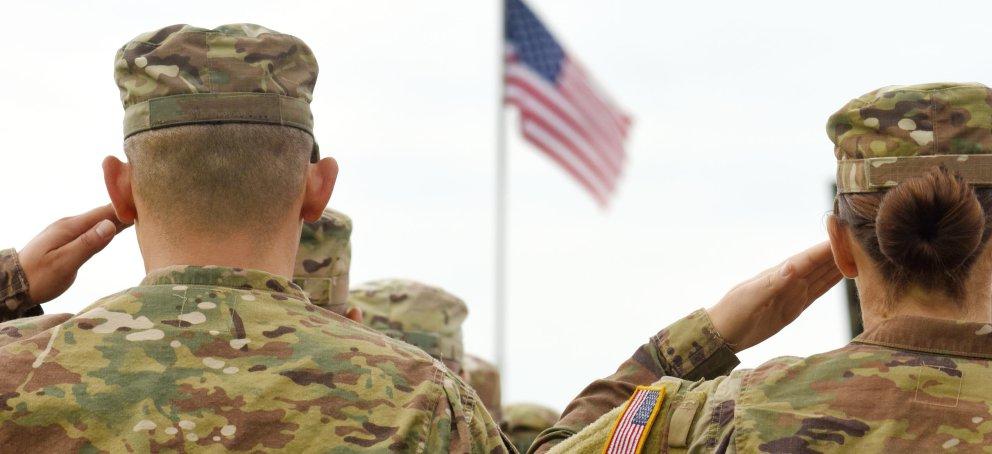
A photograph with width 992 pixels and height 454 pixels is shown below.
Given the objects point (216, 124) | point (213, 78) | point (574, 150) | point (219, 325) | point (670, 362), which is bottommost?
point (574, 150)

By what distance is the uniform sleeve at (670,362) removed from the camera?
3846 millimetres

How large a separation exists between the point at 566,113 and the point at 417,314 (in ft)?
35.1

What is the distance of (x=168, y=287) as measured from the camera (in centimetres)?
340

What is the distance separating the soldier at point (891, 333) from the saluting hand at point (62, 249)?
1.48 m

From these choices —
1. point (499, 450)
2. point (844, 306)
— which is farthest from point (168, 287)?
point (844, 306)

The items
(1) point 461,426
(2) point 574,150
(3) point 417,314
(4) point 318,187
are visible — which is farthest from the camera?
(2) point 574,150

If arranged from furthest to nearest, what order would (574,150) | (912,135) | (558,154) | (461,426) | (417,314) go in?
(574,150) < (558,154) < (417,314) < (912,135) < (461,426)

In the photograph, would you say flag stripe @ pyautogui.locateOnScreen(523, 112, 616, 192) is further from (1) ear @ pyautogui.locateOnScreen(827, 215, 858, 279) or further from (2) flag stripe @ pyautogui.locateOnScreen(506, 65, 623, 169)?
(1) ear @ pyautogui.locateOnScreen(827, 215, 858, 279)

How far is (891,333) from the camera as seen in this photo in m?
3.40

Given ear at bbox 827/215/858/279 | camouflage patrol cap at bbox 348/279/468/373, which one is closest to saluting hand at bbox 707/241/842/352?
ear at bbox 827/215/858/279

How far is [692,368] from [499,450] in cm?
79

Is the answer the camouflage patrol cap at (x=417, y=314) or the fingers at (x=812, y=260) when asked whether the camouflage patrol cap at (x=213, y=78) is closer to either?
the fingers at (x=812, y=260)

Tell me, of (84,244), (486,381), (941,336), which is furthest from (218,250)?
(486,381)

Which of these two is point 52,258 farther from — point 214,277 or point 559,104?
point 559,104
